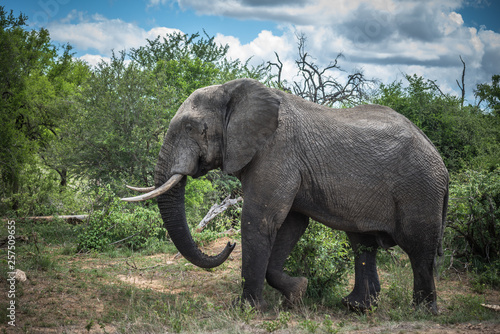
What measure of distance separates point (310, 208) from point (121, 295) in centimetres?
319

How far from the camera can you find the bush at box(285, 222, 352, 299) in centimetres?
720

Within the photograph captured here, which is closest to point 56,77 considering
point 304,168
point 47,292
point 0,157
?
point 0,157

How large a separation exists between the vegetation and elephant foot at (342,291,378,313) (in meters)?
0.16

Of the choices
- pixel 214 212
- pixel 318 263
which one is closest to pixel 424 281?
pixel 318 263

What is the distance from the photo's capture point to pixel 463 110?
15594mm

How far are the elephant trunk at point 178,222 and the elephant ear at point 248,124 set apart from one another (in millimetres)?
786

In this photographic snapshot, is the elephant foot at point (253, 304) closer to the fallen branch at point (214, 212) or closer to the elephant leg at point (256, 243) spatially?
the elephant leg at point (256, 243)

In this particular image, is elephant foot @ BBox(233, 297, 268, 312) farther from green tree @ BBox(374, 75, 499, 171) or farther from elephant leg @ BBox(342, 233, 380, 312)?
green tree @ BBox(374, 75, 499, 171)

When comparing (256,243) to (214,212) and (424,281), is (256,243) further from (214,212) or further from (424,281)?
(214,212)

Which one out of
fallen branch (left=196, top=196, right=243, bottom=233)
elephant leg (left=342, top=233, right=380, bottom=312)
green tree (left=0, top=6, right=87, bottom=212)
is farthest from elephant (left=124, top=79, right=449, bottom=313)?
green tree (left=0, top=6, right=87, bottom=212)

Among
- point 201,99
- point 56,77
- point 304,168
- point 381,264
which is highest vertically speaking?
point 56,77

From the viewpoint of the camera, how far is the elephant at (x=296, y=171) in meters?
6.01

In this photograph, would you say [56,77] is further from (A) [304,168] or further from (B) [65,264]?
(A) [304,168]

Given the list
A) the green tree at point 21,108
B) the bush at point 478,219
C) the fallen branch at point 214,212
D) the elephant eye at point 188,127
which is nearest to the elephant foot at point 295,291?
the elephant eye at point 188,127
